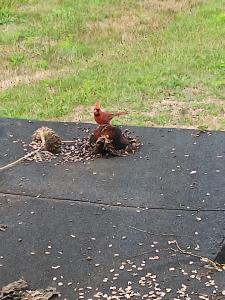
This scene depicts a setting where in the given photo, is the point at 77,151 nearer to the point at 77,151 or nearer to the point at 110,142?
the point at 77,151

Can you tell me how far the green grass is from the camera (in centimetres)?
573

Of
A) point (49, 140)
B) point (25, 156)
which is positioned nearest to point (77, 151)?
point (49, 140)

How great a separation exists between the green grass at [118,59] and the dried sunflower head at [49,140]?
123 centimetres

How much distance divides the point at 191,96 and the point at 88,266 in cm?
341

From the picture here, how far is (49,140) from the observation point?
4.07 m

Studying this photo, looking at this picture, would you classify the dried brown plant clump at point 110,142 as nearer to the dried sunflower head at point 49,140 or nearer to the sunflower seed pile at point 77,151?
the sunflower seed pile at point 77,151

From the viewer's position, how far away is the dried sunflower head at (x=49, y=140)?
407 centimetres

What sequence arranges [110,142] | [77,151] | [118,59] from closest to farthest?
1. [110,142]
2. [77,151]
3. [118,59]

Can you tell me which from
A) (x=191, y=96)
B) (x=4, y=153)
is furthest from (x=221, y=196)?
(x=191, y=96)

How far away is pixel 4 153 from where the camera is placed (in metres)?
4.11

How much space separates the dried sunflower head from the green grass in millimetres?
1231

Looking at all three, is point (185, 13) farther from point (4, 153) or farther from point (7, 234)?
point (7, 234)

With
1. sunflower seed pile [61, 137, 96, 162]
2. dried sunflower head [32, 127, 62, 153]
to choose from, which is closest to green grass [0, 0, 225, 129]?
sunflower seed pile [61, 137, 96, 162]

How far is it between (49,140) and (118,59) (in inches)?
129
